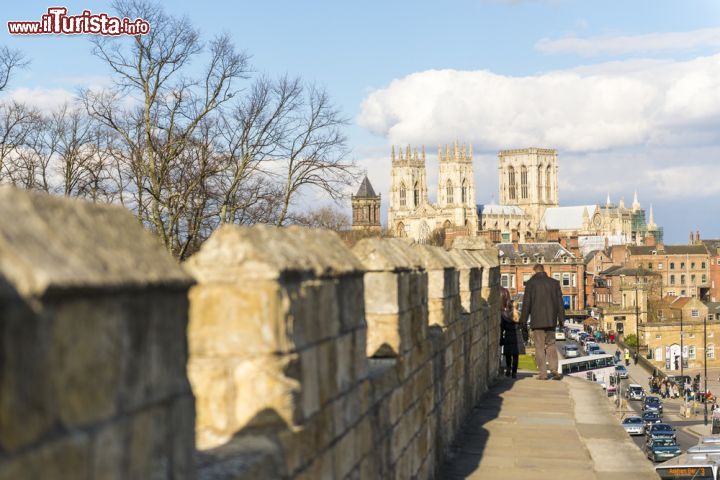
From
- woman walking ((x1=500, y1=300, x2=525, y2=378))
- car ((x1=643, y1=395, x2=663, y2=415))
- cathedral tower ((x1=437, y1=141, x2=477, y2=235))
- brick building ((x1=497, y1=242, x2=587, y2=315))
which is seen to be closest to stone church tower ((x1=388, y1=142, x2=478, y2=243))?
cathedral tower ((x1=437, y1=141, x2=477, y2=235))

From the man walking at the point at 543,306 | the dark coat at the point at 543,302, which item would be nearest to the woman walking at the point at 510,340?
the man walking at the point at 543,306

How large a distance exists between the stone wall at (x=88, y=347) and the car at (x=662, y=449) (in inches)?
1640

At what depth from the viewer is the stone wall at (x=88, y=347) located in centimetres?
205

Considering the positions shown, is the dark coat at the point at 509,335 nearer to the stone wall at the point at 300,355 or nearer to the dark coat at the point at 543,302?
the dark coat at the point at 543,302

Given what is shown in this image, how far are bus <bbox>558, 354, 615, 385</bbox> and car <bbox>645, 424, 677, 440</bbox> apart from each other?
7.59 meters

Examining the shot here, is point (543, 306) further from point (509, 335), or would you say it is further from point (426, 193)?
point (426, 193)

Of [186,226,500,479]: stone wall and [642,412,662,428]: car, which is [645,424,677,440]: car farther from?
[186,226,500,479]: stone wall

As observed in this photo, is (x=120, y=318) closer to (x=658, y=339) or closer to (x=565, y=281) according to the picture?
Answer: (x=658, y=339)

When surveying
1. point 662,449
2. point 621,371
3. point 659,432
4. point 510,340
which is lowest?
point 662,449

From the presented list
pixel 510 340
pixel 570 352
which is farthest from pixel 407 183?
pixel 510 340

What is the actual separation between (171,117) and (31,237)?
82.9ft

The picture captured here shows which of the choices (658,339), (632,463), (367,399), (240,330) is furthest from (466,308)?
(658,339)

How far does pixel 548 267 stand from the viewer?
105375mm

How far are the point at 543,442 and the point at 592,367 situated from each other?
51709 millimetres
